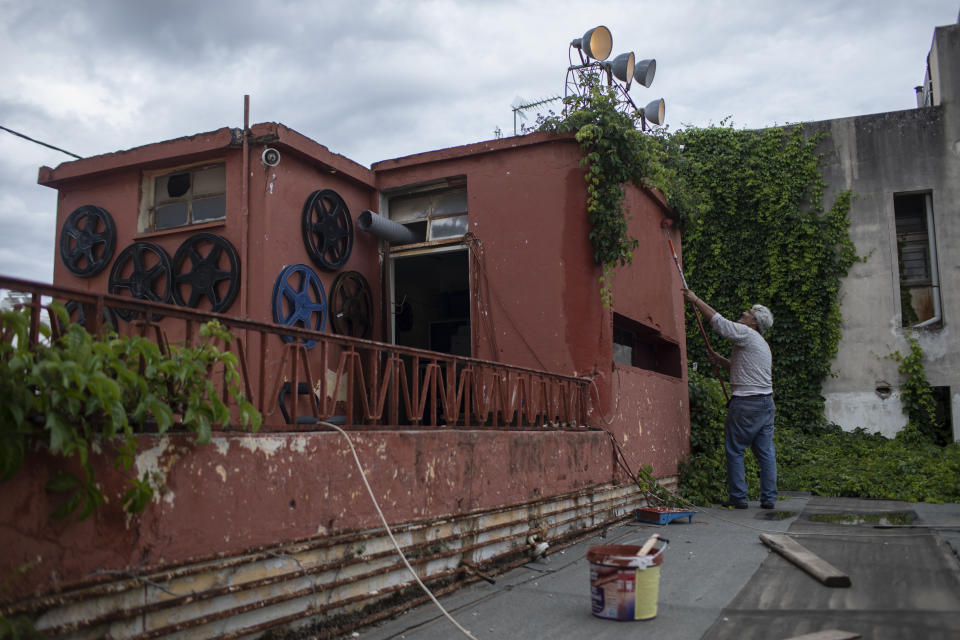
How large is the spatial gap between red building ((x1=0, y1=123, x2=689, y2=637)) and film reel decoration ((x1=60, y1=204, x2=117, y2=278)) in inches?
1.2

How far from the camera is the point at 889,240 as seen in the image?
55.2 ft

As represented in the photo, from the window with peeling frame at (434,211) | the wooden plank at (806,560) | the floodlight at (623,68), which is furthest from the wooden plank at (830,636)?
the floodlight at (623,68)

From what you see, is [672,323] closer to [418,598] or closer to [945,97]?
[418,598]

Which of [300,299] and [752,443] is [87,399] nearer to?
[300,299]

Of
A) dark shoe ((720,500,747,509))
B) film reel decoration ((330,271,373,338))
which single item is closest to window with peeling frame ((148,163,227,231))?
film reel decoration ((330,271,373,338))

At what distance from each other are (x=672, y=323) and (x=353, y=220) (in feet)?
16.7

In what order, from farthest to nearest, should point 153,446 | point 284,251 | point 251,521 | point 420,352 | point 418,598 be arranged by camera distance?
point 284,251 < point 420,352 < point 418,598 < point 251,521 < point 153,446

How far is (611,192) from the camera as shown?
347 inches

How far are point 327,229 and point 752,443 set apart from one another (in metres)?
5.96

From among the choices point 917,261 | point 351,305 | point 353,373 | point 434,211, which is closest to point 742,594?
point 353,373

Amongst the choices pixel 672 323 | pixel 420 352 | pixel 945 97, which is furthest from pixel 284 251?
pixel 945 97

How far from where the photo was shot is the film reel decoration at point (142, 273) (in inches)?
349

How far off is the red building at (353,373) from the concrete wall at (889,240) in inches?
279

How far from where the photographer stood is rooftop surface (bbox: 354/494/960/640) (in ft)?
14.2
